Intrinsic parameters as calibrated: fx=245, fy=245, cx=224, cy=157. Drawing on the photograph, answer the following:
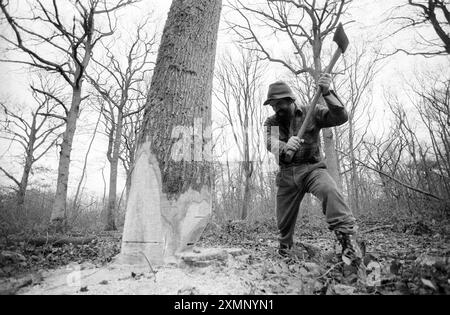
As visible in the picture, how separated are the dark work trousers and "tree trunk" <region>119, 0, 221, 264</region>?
0.93 metres

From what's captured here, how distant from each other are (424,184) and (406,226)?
1584 millimetres

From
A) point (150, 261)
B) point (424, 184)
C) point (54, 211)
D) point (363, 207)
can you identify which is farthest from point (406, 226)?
point (54, 211)

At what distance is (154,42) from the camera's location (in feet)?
40.2

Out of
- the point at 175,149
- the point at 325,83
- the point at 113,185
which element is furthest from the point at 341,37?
the point at 113,185

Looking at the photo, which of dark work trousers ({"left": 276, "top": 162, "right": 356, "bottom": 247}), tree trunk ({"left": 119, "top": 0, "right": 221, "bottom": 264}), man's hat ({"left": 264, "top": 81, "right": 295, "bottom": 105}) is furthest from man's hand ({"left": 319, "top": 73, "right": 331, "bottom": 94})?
tree trunk ({"left": 119, "top": 0, "right": 221, "bottom": 264})

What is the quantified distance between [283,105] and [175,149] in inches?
53.2

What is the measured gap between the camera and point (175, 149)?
2252mm

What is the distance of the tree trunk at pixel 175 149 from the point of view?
2076 millimetres

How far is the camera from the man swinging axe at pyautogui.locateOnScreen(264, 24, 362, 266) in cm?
245

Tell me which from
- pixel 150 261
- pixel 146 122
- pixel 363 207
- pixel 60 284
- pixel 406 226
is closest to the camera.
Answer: pixel 60 284

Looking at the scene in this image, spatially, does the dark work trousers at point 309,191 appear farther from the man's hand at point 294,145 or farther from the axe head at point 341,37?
the axe head at point 341,37

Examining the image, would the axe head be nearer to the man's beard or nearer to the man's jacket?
the man's jacket

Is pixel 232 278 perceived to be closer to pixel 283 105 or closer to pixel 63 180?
pixel 283 105
